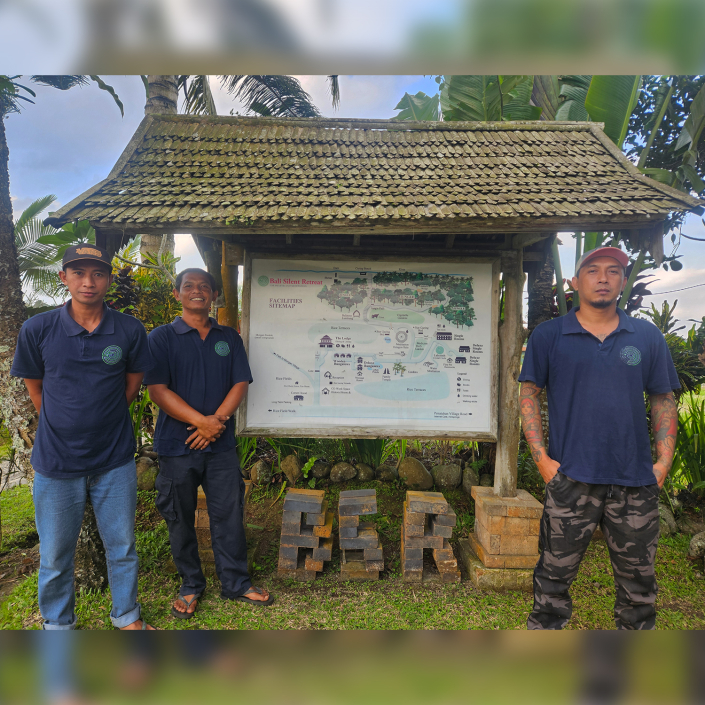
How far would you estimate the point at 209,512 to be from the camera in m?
3.37

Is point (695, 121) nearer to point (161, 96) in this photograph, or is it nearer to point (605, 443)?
point (605, 443)

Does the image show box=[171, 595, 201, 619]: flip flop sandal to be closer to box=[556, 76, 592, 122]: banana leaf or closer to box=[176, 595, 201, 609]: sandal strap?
box=[176, 595, 201, 609]: sandal strap

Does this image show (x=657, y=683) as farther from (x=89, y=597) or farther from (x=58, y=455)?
(x=89, y=597)

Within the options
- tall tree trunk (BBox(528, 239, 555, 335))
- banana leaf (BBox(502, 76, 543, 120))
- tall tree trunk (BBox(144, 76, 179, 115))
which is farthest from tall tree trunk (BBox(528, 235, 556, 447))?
tall tree trunk (BBox(144, 76, 179, 115))

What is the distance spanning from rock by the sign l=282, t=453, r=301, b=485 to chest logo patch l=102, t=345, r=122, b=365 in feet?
9.74

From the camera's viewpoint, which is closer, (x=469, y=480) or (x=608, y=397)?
(x=608, y=397)

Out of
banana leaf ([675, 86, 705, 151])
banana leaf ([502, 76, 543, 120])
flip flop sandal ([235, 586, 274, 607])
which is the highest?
Result: banana leaf ([502, 76, 543, 120])

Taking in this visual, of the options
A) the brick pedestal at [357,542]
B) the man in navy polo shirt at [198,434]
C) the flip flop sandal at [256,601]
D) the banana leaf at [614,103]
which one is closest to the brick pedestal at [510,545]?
the brick pedestal at [357,542]

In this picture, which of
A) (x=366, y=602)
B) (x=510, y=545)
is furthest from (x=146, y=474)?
(x=510, y=545)

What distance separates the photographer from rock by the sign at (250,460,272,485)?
530cm

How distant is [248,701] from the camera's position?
35 centimetres

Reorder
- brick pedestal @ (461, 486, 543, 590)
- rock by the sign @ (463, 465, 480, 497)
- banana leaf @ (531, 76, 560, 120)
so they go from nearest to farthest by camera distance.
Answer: brick pedestal @ (461, 486, 543, 590), rock by the sign @ (463, 465, 480, 497), banana leaf @ (531, 76, 560, 120)

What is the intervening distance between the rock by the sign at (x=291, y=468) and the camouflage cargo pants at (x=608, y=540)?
3.17m

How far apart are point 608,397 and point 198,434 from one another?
265cm
